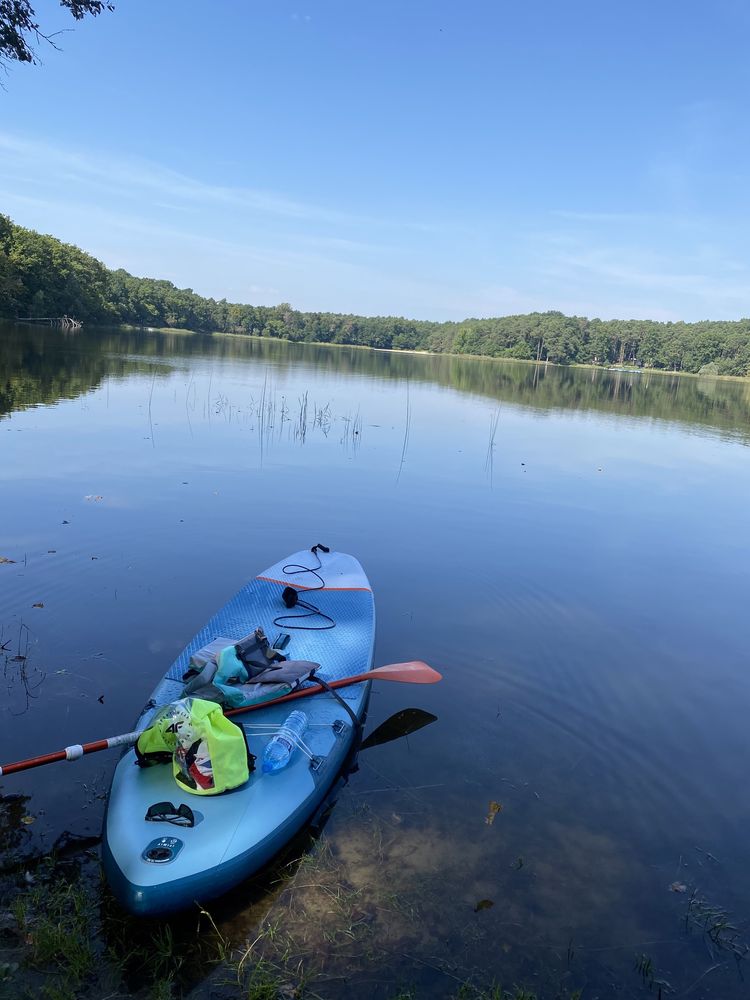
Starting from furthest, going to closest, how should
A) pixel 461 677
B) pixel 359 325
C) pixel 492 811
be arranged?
1. pixel 359 325
2. pixel 461 677
3. pixel 492 811

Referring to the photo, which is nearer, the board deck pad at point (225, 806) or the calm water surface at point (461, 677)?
the board deck pad at point (225, 806)

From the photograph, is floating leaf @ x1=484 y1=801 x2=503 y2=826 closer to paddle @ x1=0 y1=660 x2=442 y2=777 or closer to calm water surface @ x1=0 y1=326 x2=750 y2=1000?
calm water surface @ x1=0 y1=326 x2=750 y2=1000

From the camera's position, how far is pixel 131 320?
96.6m

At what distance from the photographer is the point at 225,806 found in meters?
3.78

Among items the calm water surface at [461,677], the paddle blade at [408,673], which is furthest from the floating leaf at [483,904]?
the paddle blade at [408,673]

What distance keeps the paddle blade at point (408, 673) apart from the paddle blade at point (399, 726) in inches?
11.7

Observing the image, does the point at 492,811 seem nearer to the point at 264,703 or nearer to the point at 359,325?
the point at 264,703

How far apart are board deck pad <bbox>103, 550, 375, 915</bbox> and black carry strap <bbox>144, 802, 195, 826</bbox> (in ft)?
0.10

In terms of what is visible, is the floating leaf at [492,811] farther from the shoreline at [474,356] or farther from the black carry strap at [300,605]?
the shoreline at [474,356]

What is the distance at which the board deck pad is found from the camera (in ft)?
11.0

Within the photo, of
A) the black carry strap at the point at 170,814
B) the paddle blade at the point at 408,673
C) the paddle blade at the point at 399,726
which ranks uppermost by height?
the black carry strap at the point at 170,814

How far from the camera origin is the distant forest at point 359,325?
6775 cm

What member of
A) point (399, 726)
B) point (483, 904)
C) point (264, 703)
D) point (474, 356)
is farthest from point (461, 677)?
Result: point (474, 356)

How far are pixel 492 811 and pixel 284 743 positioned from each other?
5.29 feet
